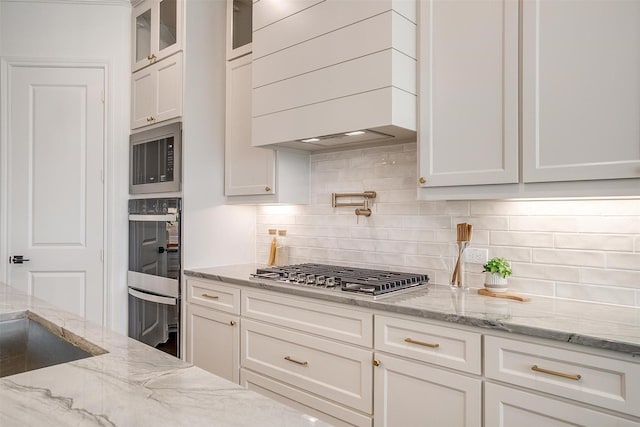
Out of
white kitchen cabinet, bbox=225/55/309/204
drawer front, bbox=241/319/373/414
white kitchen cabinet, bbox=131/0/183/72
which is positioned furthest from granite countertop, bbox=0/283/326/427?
white kitchen cabinet, bbox=131/0/183/72

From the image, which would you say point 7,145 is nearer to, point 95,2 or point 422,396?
point 95,2

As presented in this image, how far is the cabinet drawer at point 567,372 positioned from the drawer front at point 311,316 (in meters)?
0.58

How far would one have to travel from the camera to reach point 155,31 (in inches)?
134

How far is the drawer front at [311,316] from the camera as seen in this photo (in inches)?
82.7

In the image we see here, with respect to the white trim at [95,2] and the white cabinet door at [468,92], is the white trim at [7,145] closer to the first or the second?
the white trim at [95,2]

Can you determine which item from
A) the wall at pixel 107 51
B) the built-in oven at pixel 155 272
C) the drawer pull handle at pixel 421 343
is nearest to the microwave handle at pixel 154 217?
the built-in oven at pixel 155 272

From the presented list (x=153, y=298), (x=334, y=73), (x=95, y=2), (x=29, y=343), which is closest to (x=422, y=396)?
(x=29, y=343)

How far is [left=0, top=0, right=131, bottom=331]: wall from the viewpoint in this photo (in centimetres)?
354

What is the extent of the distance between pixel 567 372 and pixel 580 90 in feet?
3.38

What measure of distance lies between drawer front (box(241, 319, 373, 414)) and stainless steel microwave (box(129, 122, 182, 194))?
1174 mm

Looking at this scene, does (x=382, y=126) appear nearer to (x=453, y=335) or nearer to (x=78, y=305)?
(x=453, y=335)

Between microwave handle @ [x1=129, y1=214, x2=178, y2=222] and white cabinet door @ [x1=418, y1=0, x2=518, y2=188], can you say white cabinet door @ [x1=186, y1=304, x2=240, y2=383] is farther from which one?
white cabinet door @ [x1=418, y1=0, x2=518, y2=188]

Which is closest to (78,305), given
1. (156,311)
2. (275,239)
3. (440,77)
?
(156,311)

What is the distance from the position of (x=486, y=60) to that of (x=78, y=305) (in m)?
3.30
